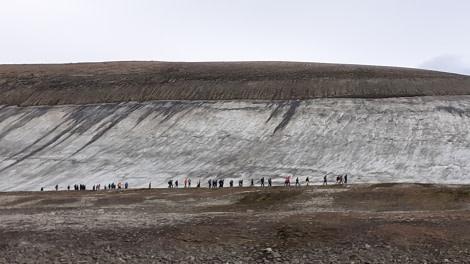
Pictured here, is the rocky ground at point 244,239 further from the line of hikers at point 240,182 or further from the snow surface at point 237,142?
the snow surface at point 237,142

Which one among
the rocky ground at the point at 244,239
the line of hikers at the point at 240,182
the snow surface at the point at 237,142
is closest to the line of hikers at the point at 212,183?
the line of hikers at the point at 240,182

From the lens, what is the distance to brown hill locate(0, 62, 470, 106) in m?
68.8

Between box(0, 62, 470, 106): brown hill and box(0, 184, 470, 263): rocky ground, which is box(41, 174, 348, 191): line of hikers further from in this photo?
box(0, 62, 470, 106): brown hill

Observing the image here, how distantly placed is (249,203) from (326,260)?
17.9 metres

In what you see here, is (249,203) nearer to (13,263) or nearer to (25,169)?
(13,263)

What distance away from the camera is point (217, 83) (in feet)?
244

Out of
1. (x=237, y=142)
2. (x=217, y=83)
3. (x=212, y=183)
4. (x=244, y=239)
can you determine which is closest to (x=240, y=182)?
(x=212, y=183)

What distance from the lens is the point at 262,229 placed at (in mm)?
18531

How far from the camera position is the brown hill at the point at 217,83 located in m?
68.8

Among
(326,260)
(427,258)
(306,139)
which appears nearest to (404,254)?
(427,258)

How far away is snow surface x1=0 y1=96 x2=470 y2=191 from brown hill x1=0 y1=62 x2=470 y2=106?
3.34m

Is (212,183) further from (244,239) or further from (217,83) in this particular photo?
(217,83)

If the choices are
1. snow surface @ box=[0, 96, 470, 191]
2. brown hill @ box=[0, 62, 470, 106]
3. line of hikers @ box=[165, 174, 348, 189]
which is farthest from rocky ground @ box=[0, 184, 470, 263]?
brown hill @ box=[0, 62, 470, 106]

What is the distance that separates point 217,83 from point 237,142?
2117cm
